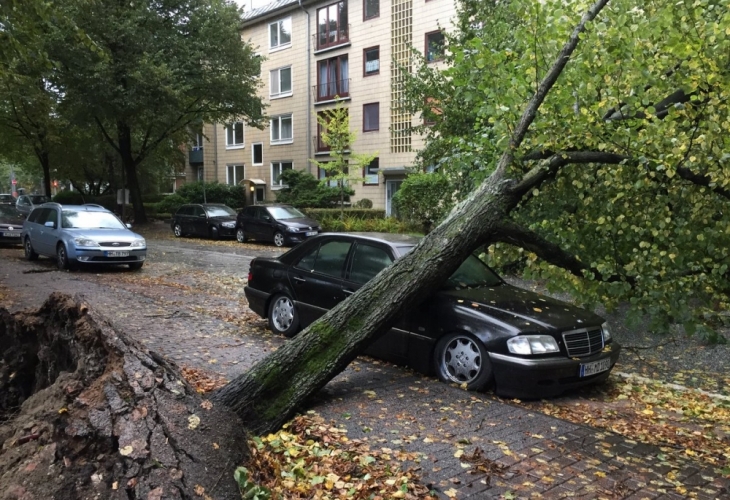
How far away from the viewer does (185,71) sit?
24984 millimetres

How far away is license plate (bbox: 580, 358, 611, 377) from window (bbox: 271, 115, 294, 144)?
32.7 m

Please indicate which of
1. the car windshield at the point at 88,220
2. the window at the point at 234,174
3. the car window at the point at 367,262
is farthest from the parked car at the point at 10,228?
the window at the point at 234,174

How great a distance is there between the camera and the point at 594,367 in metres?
5.73

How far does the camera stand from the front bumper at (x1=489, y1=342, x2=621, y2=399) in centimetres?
531

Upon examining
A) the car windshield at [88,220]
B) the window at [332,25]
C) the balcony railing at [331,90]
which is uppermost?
the window at [332,25]

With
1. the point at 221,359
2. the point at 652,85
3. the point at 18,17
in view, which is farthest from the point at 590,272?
the point at 18,17

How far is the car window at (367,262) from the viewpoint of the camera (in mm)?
6633

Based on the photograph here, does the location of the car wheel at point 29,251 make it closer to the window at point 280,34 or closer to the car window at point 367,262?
the car window at point 367,262

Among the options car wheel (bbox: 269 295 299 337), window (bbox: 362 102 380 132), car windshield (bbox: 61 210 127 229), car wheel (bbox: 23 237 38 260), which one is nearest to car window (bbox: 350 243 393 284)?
car wheel (bbox: 269 295 299 337)

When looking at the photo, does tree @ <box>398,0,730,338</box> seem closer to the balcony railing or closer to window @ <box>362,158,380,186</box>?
window @ <box>362,158,380,186</box>

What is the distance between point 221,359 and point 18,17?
593 cm

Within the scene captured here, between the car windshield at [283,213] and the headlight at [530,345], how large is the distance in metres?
17.6

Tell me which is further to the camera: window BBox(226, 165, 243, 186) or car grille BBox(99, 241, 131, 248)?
window BBox(226, 165, 243, 186)

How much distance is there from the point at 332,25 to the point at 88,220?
2307 centimetres
